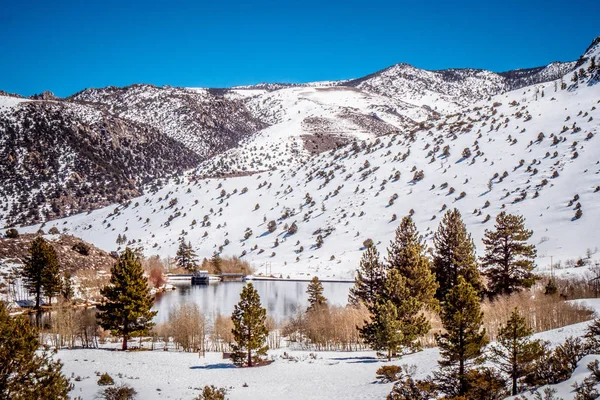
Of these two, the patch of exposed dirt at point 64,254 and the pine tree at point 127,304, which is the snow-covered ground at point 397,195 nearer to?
the patch of exposed dirt at point 64,254

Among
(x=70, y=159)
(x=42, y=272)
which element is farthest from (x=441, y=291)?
(x=70, y=159)

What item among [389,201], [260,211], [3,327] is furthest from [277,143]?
[3,327]

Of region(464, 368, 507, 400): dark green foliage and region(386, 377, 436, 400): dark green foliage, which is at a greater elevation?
region(464, 368, 507, 400): dark green foliage

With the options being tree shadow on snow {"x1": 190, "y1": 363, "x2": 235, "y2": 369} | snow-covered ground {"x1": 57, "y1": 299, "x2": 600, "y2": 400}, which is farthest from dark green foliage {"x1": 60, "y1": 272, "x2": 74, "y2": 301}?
tree shadow on snow {"x1": 190, "y1": 363, "x2": 235, "y2": 369}

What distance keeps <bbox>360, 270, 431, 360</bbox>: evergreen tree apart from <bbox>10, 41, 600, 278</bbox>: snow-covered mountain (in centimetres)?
2557

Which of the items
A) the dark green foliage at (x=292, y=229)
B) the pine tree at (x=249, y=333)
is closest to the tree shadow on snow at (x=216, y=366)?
the pine tree at (x=249, y=333)

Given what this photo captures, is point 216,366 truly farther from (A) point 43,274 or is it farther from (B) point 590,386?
(A) point 43,274

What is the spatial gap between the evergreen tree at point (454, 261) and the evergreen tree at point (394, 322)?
725 centimetres

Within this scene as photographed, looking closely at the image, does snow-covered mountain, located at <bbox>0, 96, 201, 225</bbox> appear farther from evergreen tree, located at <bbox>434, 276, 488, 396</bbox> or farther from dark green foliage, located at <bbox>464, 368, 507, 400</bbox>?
dark green foliage, located at <bbox>464, 368, 507, 400</bbox>

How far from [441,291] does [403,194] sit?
1546 inches

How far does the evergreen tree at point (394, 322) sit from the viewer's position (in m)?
22.9

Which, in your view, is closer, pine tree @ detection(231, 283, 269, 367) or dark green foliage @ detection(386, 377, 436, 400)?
dark green foliage @ detection(386, 377, 436, 400)

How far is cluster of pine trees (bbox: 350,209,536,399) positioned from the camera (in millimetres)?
16797

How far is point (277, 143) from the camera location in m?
137
